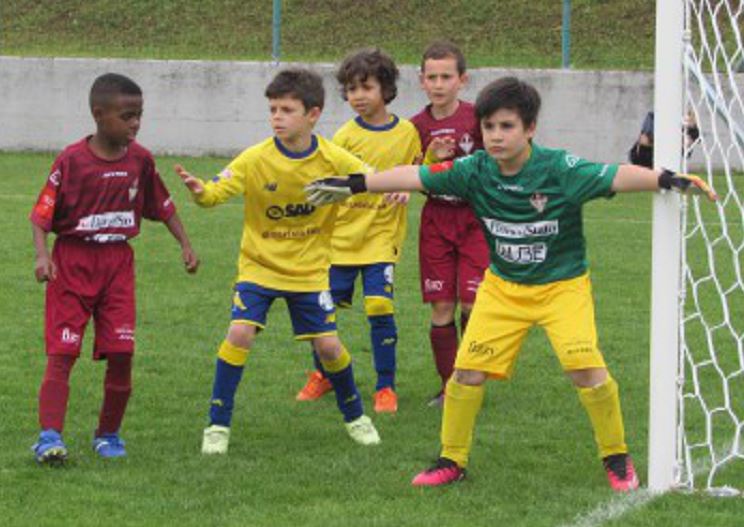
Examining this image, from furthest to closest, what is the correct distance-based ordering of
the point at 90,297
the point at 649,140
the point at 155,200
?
the point at 649,140 < the point at 155,200 < the point at 90,297

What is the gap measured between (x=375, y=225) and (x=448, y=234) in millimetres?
377

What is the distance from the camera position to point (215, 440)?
6.92m

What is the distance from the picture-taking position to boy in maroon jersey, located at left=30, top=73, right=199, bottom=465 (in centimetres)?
665

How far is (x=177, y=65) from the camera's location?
68.5 feet

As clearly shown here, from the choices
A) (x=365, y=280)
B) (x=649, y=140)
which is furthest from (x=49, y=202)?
(x=649, y=140)

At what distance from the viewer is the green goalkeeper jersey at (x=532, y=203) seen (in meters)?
6.18

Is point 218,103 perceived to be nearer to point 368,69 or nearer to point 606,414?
point 368,69

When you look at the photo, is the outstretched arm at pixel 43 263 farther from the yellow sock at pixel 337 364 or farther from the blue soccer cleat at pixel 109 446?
the yellow sock at pixel 337 364

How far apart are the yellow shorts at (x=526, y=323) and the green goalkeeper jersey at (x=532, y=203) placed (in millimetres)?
53

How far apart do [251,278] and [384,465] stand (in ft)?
3.43

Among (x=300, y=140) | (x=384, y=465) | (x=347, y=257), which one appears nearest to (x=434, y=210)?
(x=347, y=257)

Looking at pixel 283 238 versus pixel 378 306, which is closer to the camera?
pixel 283 238

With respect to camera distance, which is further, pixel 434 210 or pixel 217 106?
pixel 217 106

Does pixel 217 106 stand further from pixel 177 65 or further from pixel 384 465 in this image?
pixel 384 465
